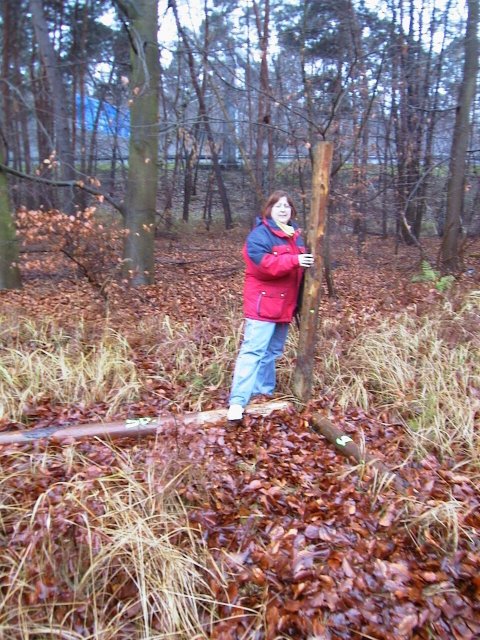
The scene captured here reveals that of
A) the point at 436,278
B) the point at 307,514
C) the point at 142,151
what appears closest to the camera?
the point at 307,514

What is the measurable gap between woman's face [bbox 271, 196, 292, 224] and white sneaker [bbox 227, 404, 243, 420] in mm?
1546

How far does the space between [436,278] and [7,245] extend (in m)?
6.74

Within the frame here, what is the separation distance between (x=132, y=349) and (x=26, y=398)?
52.3 inches

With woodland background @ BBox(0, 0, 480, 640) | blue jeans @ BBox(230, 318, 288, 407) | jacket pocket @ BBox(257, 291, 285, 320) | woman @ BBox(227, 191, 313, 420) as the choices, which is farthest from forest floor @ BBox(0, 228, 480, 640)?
jacket pocket @ BBox(257, 291, 285, 320)

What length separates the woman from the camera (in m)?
3.96

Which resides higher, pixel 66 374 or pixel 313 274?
pixel 313 274

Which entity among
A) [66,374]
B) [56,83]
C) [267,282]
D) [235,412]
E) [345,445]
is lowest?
[345,445]

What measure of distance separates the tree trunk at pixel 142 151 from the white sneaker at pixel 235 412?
14.5 feet

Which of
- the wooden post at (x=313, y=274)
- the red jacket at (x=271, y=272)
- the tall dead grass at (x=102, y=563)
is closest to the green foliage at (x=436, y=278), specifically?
the wooden post at (x=313, y=274)

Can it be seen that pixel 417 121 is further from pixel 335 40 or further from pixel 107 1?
pixel 107 1

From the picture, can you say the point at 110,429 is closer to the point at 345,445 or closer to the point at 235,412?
the point at 235,412

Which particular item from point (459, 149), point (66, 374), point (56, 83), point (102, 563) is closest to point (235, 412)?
point (66, 374)

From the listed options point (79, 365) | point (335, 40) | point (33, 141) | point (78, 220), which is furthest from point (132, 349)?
point (33, 141)

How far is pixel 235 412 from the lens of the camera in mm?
4082
